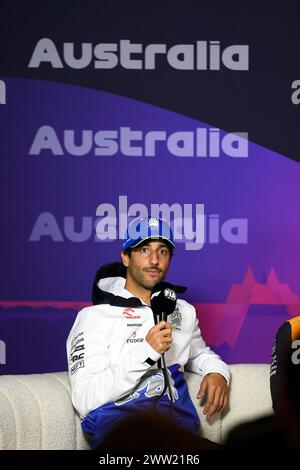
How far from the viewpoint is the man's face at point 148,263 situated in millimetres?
2496

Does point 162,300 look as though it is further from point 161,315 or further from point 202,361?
point 202,361

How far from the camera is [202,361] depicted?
8.32ft

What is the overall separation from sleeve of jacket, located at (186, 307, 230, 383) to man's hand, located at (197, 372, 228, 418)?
1.5 inches

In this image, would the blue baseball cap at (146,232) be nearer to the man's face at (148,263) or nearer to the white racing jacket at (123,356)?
the man's face at (148,263)

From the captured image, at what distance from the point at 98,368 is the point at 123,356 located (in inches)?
3.6

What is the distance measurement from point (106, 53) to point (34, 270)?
114 cm

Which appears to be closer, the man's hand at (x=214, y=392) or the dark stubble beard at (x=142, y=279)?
the man's hand at (x=214, y=392)

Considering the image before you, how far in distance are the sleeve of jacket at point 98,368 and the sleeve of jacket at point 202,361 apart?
0.34 metres

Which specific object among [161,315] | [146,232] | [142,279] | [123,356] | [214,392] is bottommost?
[214,392]

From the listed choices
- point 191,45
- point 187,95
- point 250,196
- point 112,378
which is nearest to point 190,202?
point 250,196

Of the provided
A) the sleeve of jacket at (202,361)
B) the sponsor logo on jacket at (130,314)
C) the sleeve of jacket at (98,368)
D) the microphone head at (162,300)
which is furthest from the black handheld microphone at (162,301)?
the sleeve of jacket at (202,361)

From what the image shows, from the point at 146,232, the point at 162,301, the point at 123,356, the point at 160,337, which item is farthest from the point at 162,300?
the point at 146,232

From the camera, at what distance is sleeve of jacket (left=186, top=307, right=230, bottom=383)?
2439mm
